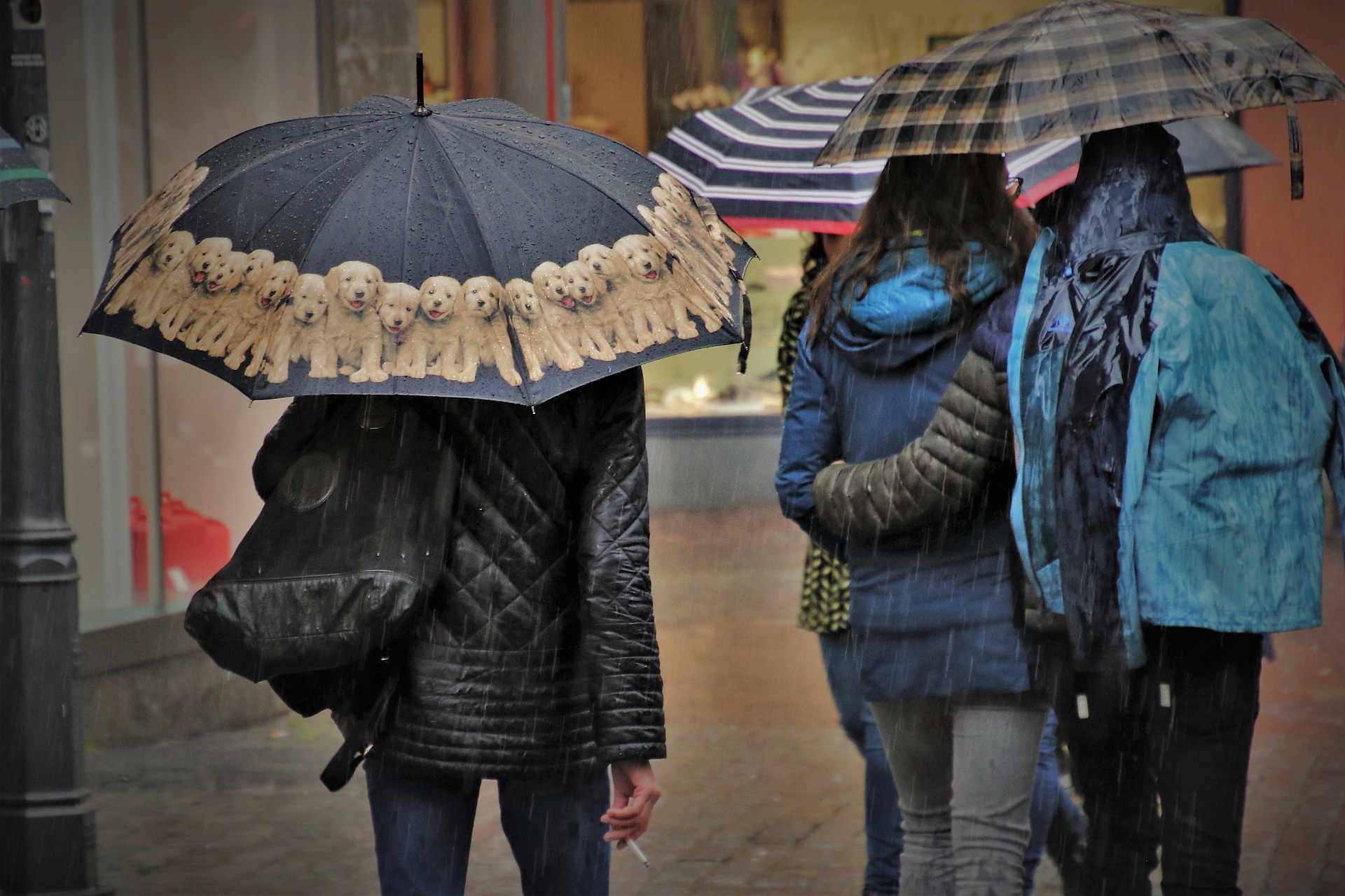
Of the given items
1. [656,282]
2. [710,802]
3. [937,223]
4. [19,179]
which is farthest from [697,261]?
[710,802]

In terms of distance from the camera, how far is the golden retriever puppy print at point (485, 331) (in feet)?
9.36

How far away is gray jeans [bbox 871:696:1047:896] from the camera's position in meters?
3.47

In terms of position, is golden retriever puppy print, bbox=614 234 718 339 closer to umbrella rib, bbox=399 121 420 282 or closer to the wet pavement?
umbrella rib, bbox=399 121 420 282

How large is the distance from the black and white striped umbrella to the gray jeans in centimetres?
173

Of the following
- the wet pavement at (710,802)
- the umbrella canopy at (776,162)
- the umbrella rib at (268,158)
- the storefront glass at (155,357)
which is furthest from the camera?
the storefront glass at (155,357)

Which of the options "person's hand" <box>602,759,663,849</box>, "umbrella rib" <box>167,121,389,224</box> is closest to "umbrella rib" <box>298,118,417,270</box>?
"umbrella rib" <box>167,121,389,224</box>

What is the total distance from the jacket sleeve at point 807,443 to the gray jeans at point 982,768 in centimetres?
45

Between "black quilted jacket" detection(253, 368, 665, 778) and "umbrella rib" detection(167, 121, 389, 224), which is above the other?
"umbrella rib" detection(167, 121, 389, 224)

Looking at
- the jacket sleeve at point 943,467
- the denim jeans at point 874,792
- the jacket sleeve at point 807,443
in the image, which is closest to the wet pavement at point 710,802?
the denim jeans at point 874,792

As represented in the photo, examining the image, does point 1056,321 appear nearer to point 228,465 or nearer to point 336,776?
point 336,776

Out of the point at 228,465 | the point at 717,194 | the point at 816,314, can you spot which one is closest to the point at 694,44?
the point at 228,465

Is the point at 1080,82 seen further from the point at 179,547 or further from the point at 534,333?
the point at 179,547

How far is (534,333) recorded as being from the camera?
2908 mm

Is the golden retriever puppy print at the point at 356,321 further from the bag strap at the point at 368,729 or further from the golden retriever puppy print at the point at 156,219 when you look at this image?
the bag strap at the point at 368,729
